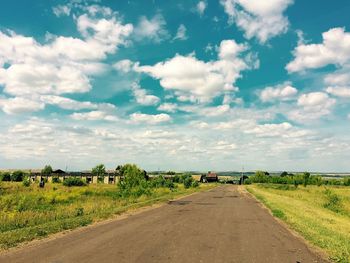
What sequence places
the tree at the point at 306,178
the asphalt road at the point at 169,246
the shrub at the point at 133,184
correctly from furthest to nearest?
1. the tree at the point at 306,178
2. the shrub at the point at 133,184
3. the asphalt road at the point at 169,246

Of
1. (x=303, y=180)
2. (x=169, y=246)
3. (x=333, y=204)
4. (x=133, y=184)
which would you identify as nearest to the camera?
(x=169, y=246)

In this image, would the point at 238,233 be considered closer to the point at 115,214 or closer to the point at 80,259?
the point at 80,259

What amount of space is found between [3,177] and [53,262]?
387ft

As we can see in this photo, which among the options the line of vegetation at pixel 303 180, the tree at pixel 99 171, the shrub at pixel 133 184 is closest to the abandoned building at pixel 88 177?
the tree at pixel 99 171

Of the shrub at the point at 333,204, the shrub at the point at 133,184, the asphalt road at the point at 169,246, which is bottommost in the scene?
the shrub at the point at 333,204

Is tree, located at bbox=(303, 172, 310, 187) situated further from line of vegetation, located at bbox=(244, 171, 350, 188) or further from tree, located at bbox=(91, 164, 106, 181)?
tree, located at bbox=(91, 164, 106, 181)

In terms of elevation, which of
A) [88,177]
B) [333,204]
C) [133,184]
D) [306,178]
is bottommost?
[333,204]

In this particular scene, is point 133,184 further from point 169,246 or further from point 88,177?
point 88,177

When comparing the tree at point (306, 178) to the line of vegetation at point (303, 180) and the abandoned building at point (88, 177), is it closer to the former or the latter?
the line of vegetation at point (303, 180)

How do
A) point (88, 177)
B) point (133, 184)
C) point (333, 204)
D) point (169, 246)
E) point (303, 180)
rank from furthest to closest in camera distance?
point (303, 180) < point (88, 177) < point (333, 204) < point (133, 184) < point (169, 246)

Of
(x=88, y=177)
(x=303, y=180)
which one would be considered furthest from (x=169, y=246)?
(x=303, y=180)

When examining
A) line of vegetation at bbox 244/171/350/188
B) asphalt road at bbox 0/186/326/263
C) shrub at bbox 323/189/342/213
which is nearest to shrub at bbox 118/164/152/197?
asphalt road at bbox 0/186/326/263

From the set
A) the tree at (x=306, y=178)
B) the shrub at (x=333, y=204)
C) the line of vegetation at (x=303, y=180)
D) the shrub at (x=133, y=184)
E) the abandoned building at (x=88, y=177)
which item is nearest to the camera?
Result: the shrub at (x=133, y=184)

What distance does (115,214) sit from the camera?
73.8ft
